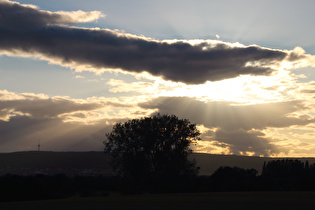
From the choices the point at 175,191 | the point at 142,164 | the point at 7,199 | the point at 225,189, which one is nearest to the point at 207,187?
the point at 225,189

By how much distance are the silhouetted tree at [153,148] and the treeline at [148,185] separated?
1.73m

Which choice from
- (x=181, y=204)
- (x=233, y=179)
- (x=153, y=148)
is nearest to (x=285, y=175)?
(x=233, y=179)

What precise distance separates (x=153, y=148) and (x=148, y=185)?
7652 millimetres

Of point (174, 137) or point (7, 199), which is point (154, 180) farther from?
point (7, 199)

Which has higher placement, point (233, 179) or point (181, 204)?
point (181, 204)

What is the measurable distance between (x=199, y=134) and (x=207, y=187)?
35.2 feet

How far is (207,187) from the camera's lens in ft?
251

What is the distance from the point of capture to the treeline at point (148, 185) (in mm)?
63500

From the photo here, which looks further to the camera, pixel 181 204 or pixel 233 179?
pixel 233 179

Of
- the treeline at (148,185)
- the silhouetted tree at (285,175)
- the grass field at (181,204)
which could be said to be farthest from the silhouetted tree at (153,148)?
the grass field at (181,204)

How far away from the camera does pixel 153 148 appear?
3004 inches

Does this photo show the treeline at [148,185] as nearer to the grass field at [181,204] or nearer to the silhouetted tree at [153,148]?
the silhouetted tree at [153,148]

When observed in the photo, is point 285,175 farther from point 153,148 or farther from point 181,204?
point 181,204

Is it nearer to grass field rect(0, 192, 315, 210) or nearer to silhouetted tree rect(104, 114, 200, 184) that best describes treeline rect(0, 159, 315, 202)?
silhouetted tree rect(104, 114, 200, 184)
